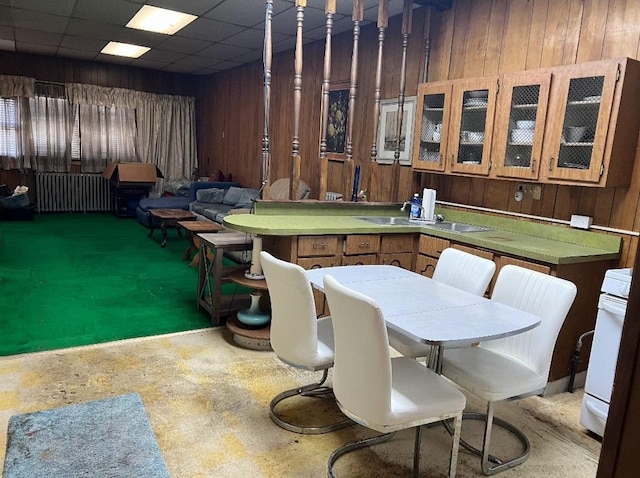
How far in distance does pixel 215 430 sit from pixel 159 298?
216 cm

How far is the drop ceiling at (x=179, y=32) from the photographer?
474 centimetres

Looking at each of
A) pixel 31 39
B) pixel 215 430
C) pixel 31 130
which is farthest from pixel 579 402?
pixel 31 130

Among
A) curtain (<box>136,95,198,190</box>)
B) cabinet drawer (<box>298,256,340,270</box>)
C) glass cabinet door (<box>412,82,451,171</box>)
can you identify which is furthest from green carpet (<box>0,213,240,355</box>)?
curtain (<box>136,95,198,190</box>)

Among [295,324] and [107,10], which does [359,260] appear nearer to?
[295,324]

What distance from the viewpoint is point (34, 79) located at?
8.03 meters

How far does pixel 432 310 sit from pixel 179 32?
5.39m

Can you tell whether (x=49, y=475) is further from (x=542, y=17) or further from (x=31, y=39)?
(x=31, y=39)

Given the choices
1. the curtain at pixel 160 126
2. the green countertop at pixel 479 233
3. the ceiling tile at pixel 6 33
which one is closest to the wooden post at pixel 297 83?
the green countertop at pixel 479 233

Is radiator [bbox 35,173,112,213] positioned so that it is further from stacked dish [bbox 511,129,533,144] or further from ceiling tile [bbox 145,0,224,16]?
stacked dish [bbox 511,129,533,144]

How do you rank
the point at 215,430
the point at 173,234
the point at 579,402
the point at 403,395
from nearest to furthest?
1. the point at 403,395
2. the point at 215,430
3. the point at 579,402
4. the point at 173,234

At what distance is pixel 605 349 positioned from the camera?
7.80 feet

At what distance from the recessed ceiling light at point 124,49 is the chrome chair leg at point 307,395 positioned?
244 inches

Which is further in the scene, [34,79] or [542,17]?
[34,79]

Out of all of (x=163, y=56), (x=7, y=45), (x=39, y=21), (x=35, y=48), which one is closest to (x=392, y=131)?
(x=39, y=21)
